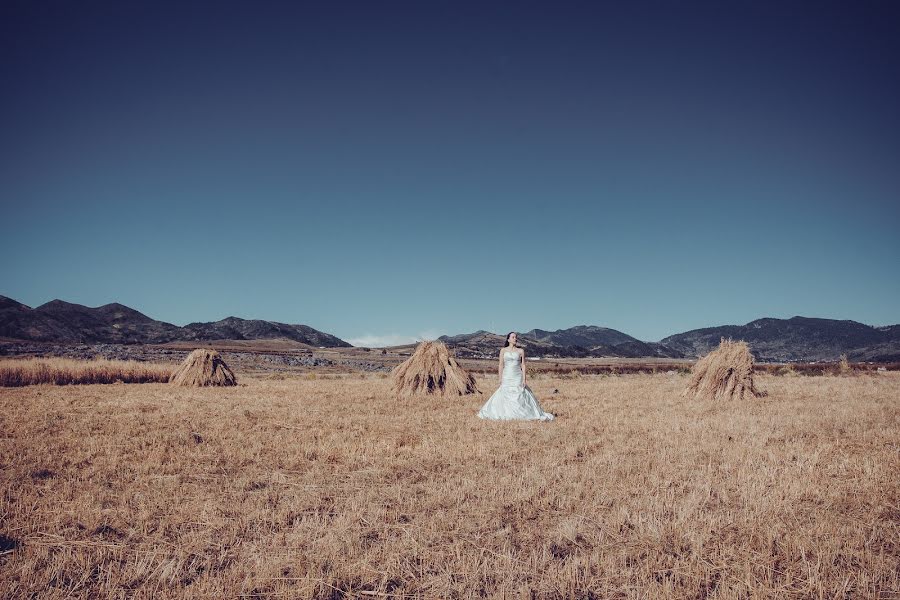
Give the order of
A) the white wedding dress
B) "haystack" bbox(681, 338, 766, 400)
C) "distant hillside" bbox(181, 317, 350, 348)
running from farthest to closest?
"distant hillside" bbox(181, 317, 350, 348), "haystack" bbox(681, 338, 766, 400), the white wedding dress

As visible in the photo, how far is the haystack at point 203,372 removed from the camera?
22.2 meters

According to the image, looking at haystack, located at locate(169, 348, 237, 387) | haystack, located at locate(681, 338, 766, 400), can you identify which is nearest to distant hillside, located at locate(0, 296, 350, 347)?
haystack, located at locate(169, 348, 237, 387)

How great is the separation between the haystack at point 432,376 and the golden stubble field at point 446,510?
311 inches

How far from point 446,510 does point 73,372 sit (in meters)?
23.8

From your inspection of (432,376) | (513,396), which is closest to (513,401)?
(513,396)

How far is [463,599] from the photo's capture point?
368 cm

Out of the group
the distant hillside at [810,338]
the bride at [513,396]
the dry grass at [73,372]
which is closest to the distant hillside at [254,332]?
the dry grass at [73,372]

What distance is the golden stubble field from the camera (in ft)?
13.0

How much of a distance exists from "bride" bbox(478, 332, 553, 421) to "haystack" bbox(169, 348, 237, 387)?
14.8 metres

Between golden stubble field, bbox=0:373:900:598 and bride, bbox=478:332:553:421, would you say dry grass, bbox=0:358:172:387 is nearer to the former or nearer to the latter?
golden stubble field, bbox=0:373:900:598

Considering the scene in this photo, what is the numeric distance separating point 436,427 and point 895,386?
22.5m

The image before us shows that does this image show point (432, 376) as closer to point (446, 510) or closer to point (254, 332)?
point (446, 510)

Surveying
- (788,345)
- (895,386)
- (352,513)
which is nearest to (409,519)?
(352,513)

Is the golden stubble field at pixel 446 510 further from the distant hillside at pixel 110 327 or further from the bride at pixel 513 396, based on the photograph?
the distant hillside at pixel 110 327
